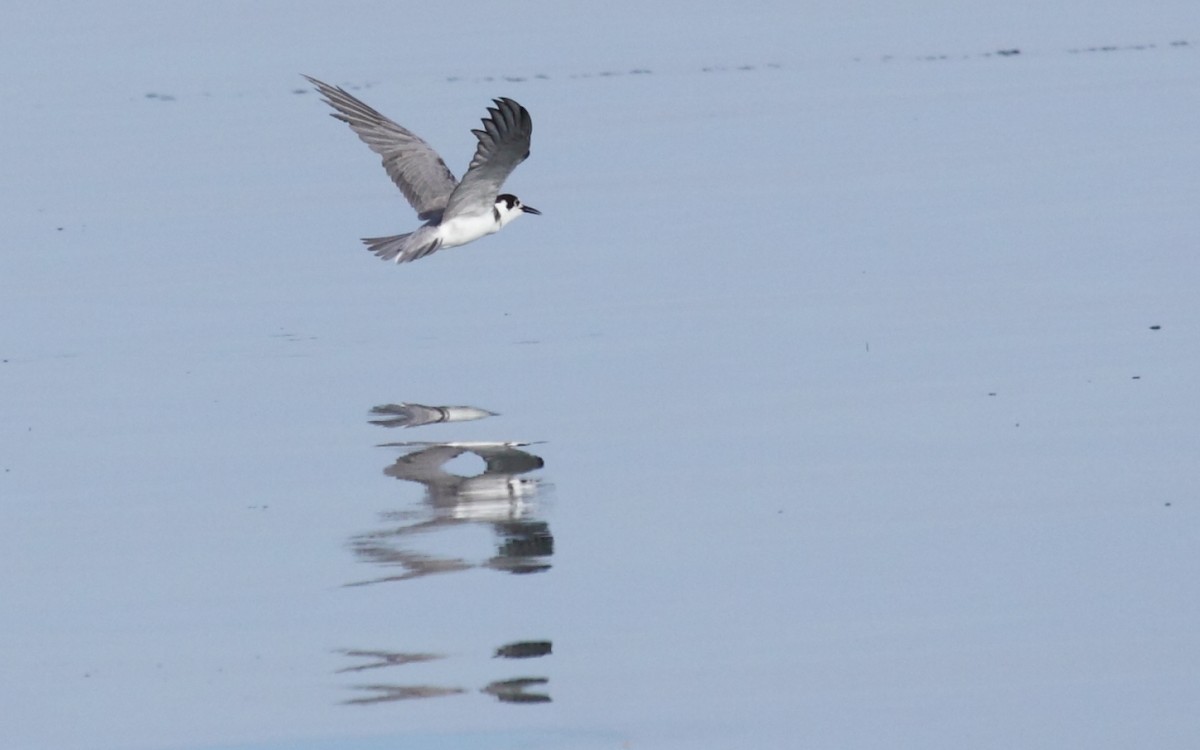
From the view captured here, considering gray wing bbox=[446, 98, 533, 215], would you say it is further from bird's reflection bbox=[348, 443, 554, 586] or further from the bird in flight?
bird's reflection bbox=[348, 443, 554, 586]

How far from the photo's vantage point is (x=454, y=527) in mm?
7660

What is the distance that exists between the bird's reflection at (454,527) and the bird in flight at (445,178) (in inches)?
68.4

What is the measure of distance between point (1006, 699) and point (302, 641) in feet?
6.53

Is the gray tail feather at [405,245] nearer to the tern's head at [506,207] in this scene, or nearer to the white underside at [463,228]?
the white underside at [463,228]

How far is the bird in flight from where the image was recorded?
1052 cm

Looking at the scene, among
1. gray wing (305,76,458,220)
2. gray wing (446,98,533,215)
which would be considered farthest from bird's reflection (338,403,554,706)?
gray wing (305,76,458,220)

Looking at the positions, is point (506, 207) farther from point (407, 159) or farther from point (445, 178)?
point (407, 159)

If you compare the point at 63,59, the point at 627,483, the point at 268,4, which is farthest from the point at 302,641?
the point at 268,4

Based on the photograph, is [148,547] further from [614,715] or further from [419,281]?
[419,281]

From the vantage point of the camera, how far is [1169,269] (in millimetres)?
11570

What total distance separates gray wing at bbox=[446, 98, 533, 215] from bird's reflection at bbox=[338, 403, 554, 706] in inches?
64.4

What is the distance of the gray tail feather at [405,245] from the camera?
1130cm

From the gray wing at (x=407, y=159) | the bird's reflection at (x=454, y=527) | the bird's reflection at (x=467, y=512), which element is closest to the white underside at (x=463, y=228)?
the gray wing at (x=407, y=159)

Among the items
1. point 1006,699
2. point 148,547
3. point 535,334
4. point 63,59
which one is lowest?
point 1006,699
